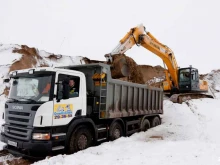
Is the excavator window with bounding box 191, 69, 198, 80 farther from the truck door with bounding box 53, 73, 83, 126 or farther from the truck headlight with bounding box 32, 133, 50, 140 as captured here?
the truck headlight with bounding box 32, 133, 50, 140

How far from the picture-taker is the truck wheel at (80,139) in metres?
6.55

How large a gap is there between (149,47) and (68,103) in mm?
10191

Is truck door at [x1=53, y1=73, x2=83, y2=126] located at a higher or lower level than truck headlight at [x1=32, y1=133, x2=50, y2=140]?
higher

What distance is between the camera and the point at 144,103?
10.5 meters

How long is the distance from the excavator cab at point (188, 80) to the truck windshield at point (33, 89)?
1551cm

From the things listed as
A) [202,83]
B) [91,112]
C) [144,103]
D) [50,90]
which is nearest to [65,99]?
[50,90]

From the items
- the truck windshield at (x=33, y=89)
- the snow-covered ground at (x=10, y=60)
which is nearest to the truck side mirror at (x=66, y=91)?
the truck windshield at (x=33, y=89)

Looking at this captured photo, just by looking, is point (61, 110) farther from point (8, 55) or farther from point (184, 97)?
point (8, 55)

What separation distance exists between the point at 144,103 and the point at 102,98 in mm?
3313

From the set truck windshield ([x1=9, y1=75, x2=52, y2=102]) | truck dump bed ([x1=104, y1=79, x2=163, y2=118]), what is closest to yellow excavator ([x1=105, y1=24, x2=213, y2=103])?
truck dump bed ([x1=104, y1=79, x2=163, y2=118])

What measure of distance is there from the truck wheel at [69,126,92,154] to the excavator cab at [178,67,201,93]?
560 inches

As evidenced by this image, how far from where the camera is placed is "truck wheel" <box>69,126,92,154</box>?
655 centimetres

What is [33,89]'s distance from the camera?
634 cm

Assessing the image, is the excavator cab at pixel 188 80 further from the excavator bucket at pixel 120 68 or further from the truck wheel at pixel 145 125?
the excavator bucket at pixel 120 68
